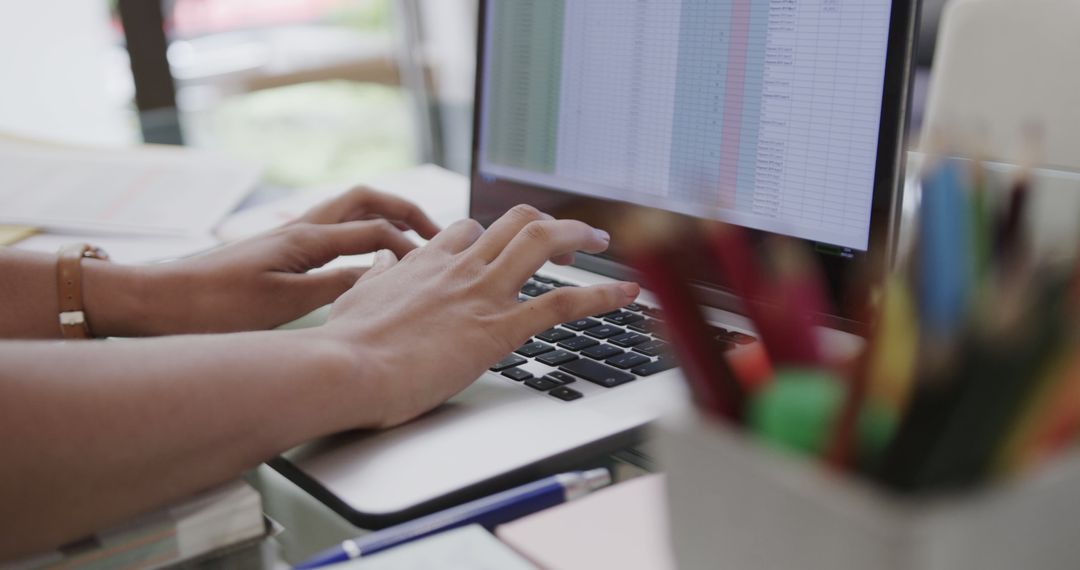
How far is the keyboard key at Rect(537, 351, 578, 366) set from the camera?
65 cm

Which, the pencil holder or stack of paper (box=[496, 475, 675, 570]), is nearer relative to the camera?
the pencil holder

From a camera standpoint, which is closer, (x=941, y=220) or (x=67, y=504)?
(x=941, y=220)

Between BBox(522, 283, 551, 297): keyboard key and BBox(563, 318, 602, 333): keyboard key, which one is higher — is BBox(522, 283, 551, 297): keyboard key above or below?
below

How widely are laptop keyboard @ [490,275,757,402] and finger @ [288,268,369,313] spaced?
163 mm

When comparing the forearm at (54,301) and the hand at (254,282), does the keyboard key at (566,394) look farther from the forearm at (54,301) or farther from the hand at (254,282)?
the forearm at (54,301)

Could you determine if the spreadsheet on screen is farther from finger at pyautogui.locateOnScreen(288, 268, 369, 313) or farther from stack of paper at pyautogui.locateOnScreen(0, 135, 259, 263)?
stack of paper at pyautogui.locateOnScreen(0, 135, 259, 263)

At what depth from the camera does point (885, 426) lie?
0.25 m

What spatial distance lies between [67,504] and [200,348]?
0.10m

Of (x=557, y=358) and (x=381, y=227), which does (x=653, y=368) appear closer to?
(x=557, y=358)

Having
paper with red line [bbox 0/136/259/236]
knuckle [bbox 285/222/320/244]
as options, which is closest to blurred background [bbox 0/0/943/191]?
paper with red line [bbox 0/136/259/236]

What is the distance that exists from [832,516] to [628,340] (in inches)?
16.9

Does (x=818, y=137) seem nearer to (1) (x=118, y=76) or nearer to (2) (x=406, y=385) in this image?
(2) (x=406, y=385)

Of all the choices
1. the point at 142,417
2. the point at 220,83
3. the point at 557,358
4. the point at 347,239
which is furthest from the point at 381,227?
the point at 220,83

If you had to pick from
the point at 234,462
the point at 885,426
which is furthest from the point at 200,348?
the point at 885,426
